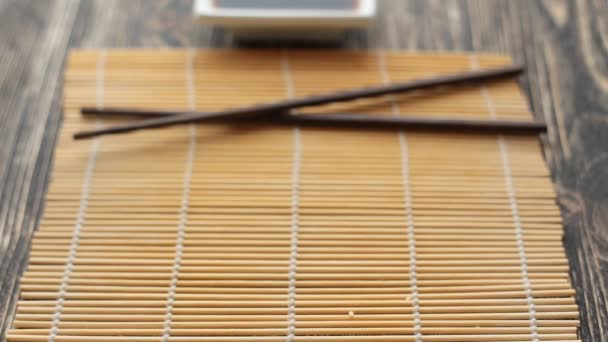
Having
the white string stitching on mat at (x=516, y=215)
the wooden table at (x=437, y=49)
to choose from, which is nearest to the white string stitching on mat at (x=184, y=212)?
the wooden table at (x=437, y=49)

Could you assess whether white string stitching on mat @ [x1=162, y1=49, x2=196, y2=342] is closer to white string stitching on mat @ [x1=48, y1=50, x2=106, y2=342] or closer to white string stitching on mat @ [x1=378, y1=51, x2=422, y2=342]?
white string stitching on mat @ [x1=48, y1=50, x2=106, y2=342]

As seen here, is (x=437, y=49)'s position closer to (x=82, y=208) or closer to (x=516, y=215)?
(x=516, y=215)

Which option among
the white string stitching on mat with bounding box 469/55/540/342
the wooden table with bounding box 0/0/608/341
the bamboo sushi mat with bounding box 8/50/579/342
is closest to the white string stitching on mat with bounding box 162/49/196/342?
the bamboo sushi mat with bounding box 8/50/579/342

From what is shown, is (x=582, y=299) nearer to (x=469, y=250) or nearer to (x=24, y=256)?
(x=469, y=250)

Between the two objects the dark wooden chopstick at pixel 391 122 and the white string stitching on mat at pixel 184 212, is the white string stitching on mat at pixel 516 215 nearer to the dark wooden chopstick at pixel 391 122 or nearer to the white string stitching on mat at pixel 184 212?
the dark wooden chopstick at pixel 391 122

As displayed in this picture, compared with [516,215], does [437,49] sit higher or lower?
higher

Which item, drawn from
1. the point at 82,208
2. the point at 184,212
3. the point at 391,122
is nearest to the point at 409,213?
the point at 391,122
